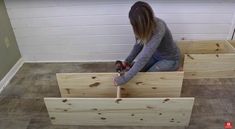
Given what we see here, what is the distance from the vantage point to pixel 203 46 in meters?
2.24

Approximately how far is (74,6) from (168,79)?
133 cm

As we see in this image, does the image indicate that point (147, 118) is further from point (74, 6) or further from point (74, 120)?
point (74, 6)

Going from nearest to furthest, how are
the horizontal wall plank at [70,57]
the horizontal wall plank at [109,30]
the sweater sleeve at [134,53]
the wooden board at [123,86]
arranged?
1. the wooden board at [123,86]
2. the sweater sleeve at [134,53]
3. the horizontal wall plank at [109,30]
4. the horizontal wall plank at [70,57]

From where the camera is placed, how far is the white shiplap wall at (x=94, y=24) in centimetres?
222

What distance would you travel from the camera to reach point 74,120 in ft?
5.23

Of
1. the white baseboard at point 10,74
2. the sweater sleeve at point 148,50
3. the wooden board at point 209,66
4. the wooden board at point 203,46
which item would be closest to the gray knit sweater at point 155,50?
the sweater sleeve at point 148,50

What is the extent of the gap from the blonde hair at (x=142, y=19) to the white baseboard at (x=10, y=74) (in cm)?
157

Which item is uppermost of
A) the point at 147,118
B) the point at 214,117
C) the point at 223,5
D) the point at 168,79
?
the point at 223,5

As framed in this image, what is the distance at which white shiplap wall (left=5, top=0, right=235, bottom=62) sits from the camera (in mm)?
2221

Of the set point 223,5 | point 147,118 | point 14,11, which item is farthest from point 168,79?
point 14,11

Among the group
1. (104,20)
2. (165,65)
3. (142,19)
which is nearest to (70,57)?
(104,20)

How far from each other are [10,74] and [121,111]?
1.50 m
